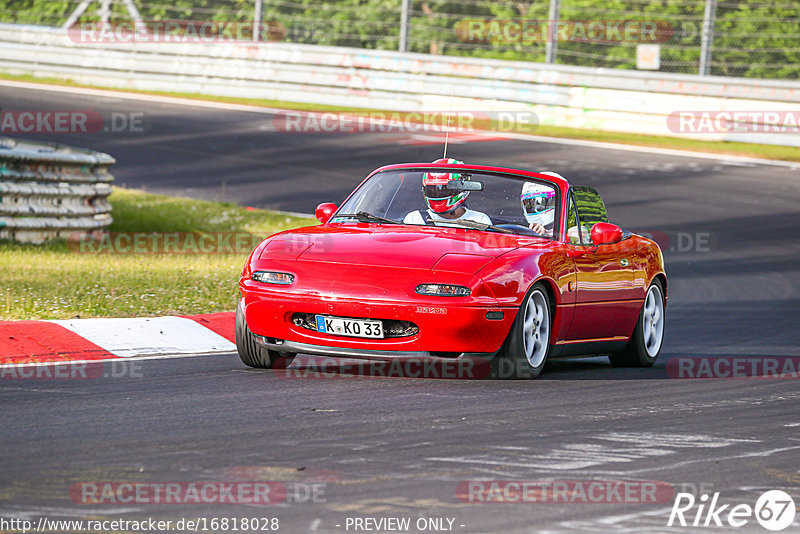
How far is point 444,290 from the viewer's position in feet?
26.0

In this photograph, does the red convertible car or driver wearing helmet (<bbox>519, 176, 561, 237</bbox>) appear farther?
driver wearing helmet (<bbox>519, 176, 561, 237</bbox>)

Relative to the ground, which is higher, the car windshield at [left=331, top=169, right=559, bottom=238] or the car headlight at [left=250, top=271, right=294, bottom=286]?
the car windshield at [left=331, top=169, right=559, bottom=238]

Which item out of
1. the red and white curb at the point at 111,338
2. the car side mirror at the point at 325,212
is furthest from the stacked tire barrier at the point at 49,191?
the car side mirror at the point at 325,212

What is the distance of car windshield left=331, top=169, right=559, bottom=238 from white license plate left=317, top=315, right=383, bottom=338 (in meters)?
1.22

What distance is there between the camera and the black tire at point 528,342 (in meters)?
8.12

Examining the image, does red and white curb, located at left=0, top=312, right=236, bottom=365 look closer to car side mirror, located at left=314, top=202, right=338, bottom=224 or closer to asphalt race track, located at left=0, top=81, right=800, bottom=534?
asphalt race track, located at left=0, top=81, right=800, bottom=534

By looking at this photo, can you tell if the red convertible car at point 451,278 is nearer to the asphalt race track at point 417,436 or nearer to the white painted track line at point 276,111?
the asphalt race track at point 417,436

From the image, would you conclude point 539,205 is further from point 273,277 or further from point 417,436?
point 417,436

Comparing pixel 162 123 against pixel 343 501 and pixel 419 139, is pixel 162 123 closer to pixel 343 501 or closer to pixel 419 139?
pixel 419 139

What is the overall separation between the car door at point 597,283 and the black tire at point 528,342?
422mm

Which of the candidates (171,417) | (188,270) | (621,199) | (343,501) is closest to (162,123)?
(621,199)

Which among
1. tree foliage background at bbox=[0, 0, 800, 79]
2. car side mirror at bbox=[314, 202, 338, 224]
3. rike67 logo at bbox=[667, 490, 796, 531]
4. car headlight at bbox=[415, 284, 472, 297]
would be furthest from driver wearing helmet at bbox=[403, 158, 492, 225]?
tree foliage background at bbox=[0, 0, 800, 79]

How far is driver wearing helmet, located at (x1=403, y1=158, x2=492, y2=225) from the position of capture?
905 centimetres

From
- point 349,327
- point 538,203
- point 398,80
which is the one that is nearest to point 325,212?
point 538,203
